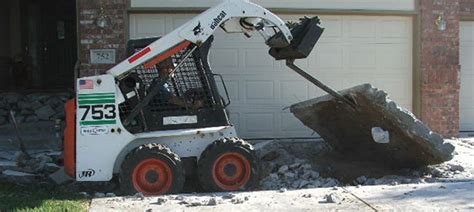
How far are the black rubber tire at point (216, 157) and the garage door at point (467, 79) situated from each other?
21.9 feet

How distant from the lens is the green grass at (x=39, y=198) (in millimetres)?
6266

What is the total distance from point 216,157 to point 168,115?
773 millimetres

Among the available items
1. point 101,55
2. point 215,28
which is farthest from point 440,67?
point 101,55

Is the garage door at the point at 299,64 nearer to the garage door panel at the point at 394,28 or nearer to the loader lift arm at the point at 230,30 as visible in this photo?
the garage door panel at the point at 394,28

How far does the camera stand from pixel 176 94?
7531mm

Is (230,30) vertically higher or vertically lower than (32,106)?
higher

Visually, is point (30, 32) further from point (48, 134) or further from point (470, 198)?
point (470, 198)

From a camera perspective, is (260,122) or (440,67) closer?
(260,122)

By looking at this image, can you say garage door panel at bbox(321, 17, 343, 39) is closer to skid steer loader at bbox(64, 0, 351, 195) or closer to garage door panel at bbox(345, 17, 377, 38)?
garage door panel at bbox(345, 17, 377, 38)

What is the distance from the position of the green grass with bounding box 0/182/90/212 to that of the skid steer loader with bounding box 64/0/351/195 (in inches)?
12.7

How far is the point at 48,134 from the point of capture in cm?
1138

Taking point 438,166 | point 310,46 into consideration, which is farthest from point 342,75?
point 310,46

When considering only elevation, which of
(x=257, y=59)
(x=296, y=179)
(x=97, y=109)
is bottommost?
(x=296, y=179)

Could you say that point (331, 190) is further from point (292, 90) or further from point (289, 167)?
point (292, 90)
